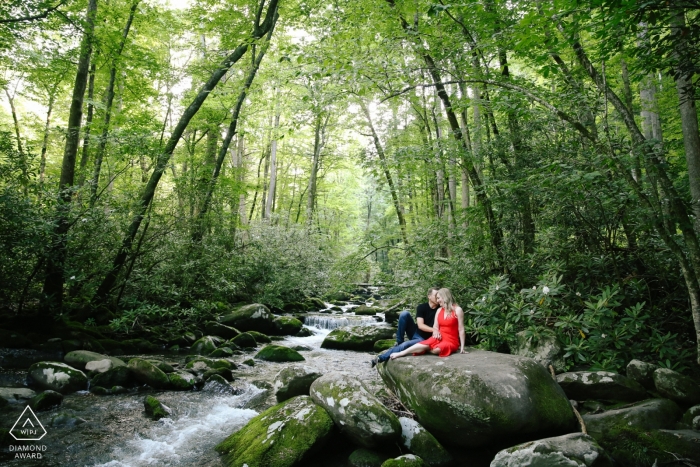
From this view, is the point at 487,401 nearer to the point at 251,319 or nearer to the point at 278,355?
the point at 278,355

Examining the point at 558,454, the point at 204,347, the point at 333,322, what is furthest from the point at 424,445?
the point at 333,322

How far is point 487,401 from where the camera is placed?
4.14 m

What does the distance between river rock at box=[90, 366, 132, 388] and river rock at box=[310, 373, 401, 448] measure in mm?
3998

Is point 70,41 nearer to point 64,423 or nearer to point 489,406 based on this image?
point 64,423

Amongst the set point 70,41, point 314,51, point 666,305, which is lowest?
point 666,305

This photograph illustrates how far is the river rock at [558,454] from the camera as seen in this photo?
3.58m

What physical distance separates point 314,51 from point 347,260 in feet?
17.0

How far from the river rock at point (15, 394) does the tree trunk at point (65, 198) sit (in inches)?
118

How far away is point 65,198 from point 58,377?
431 cm

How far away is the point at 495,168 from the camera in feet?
27.7

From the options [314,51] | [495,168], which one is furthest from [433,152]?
[314,51]

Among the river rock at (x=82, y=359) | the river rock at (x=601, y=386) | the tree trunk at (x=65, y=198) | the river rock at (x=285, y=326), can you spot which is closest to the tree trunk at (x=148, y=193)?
the tree trunk at (x=65, y=198)

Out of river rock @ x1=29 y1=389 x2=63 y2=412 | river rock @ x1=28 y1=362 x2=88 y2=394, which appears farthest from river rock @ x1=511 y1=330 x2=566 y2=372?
river rock @ x1=28 y1=362 x2=88 y2=394

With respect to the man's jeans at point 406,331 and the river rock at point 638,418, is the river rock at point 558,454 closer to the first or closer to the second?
the river rock at point 638,418
